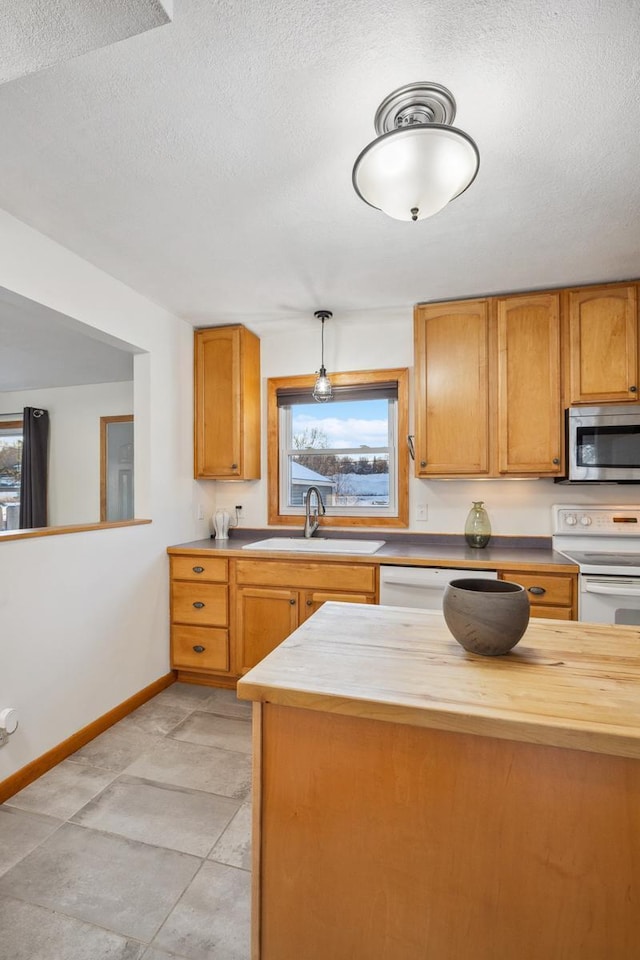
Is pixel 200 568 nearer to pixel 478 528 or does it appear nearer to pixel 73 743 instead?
pixel 73 743

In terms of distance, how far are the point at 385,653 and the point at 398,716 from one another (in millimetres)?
246

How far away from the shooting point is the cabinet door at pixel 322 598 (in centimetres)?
268

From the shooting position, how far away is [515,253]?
7.58 ft

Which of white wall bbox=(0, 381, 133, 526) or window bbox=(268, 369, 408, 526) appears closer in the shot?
window bbox=(268, 369, 408, 526)

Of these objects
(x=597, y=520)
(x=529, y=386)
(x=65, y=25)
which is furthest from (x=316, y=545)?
(x=65, y=25)

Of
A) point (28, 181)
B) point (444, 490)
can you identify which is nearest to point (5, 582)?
point (28, 181)

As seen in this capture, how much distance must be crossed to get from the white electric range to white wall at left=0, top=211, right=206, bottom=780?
2397mm

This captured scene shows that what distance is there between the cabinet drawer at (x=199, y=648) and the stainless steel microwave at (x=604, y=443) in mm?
2301

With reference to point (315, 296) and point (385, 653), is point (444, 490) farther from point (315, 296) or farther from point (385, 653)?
point (385, 653)

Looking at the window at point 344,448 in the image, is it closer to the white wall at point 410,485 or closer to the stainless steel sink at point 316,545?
the white wall at point 410,485

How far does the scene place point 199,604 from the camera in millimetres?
2980

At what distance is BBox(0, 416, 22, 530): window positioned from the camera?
5.27 meters

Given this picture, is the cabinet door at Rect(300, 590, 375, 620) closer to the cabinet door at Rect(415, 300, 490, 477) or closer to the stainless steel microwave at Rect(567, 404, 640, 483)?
the cabinet door at Rect(415, 300, 490, 477)

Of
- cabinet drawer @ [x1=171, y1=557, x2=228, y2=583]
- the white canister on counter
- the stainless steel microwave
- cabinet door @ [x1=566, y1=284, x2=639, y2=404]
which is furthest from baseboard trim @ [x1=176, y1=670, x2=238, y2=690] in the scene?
cabinet door @ [x1=566, y1=284, x2=639, y2=404]
